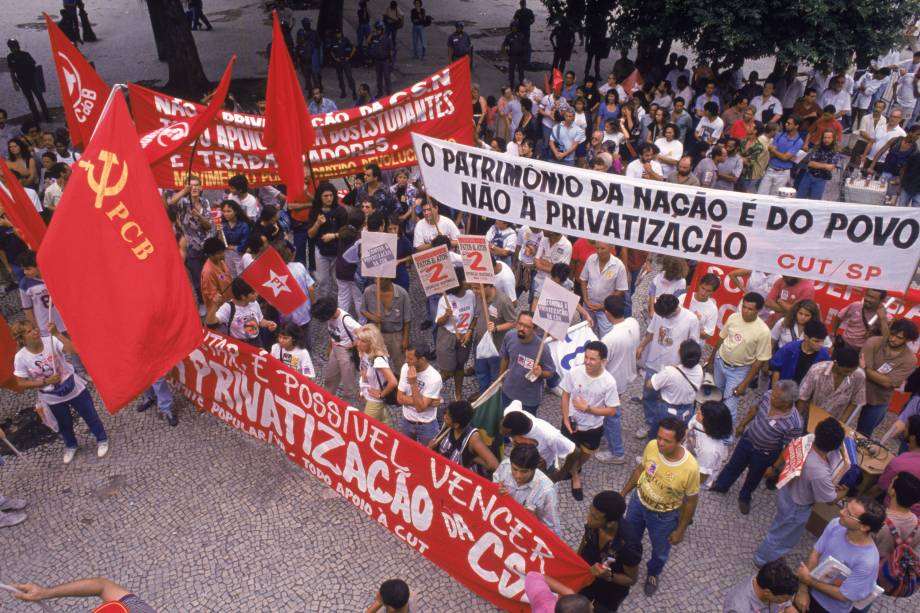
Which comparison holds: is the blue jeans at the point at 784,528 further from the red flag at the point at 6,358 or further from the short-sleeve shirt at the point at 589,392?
the red flag at the point at 6,358

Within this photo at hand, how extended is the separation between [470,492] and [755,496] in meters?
3.24

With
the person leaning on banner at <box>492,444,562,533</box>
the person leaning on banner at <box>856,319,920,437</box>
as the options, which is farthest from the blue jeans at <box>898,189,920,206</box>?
the person leaning on banner at <box>492,444,562,533</box>

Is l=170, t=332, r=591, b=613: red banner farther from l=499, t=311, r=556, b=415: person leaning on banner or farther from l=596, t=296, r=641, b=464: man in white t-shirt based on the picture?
l=596, t=296, r=641, b=464: man in white t-shirt

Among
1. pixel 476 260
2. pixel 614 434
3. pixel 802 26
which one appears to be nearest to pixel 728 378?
pixel 614 434

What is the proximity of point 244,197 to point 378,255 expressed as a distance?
9.38 ft

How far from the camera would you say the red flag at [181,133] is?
6.79 meters

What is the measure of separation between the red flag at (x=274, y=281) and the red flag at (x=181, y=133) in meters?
1.43

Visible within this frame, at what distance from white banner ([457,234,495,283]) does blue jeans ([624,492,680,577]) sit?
2.70 meters

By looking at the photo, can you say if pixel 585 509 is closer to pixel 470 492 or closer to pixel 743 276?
pixel 470 492

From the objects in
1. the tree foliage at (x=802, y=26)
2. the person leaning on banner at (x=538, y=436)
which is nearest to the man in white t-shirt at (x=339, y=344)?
the person leaning on banner at (x=538, y=436)

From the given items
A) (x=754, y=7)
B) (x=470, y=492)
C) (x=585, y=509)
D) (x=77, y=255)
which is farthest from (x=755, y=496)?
(x=754, y=7)

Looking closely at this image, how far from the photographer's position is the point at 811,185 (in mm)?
11695

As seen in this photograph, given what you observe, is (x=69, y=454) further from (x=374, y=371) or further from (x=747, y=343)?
(x=747, y=343)

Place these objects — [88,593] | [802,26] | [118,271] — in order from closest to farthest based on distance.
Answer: [88,593]
[118,271]
[802,26]
